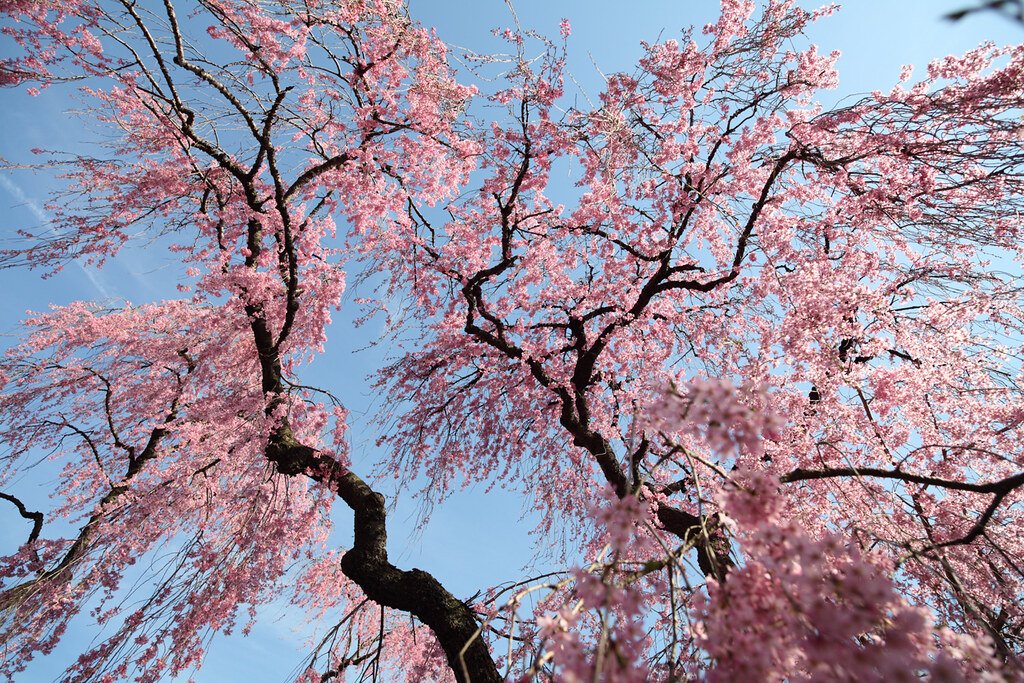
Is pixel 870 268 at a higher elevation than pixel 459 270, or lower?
higher

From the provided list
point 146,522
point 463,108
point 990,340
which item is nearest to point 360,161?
point 463,108

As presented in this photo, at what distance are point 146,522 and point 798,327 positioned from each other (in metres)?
6.37

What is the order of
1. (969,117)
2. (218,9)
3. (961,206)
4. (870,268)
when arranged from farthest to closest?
(870,268)
(218,9)
(961,206)
(969,117)

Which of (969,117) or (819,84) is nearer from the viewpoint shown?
(969,117)

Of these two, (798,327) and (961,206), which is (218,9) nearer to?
(798,327)

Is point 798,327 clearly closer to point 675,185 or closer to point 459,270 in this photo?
point 675,185

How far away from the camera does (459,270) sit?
21.7ft

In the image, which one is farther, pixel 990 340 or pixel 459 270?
pixel 459 270

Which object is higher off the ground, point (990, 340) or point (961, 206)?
point (990, 340)

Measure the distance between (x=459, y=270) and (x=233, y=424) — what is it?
10.5 ft

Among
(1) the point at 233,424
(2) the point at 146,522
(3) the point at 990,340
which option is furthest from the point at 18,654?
(3) the point at 990,340

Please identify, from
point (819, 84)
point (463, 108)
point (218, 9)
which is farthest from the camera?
point (463, 108)

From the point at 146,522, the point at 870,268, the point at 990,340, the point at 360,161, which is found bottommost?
the point at 146,522

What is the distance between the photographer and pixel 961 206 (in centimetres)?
402
